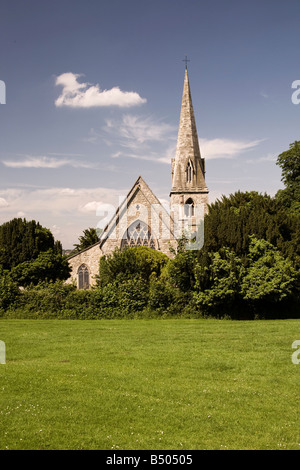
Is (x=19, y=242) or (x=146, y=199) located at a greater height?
(x=146, y=199)

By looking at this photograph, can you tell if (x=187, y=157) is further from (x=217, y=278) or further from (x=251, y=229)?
(x=217, y=278)

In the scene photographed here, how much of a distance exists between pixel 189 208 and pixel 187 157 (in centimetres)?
624

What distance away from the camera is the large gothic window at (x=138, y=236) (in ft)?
125

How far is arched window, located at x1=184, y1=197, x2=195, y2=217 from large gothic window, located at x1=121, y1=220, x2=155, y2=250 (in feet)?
22.7

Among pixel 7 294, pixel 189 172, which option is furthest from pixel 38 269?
pixel 189 172

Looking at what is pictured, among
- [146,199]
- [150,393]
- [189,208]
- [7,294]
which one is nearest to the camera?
[150,393]

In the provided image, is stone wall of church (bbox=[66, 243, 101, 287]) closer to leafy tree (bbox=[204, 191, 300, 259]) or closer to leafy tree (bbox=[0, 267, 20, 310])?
leafy tree (bbox=[0, 267, 20, 310])

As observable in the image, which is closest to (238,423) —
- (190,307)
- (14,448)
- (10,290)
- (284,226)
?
(14,448)

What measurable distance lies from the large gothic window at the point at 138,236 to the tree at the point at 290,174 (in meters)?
13.0

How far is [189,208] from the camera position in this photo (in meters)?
44.1

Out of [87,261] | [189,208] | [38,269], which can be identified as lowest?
[38,269]

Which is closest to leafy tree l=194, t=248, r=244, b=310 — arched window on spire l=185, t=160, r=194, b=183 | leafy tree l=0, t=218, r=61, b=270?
leafy tree l=0, t=218, r=61, b=270

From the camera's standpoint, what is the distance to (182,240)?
75.1 ft

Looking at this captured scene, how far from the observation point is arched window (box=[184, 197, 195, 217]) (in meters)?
43.8
